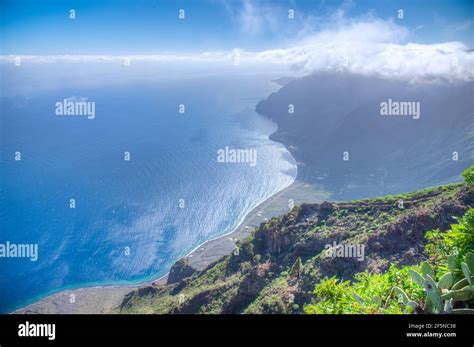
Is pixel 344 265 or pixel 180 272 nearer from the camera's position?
pixel 344 265

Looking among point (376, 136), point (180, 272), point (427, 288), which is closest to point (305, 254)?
point (180, 272)

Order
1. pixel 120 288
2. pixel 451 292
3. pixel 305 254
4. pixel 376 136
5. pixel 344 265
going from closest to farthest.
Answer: pixel 451 292, pixel 344 265, pixel 305 254, pixel 120 288, pixel 376 136

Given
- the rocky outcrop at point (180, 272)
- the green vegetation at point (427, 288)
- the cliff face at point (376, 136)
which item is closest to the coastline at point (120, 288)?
the rocky outcrop at point (180, 272)

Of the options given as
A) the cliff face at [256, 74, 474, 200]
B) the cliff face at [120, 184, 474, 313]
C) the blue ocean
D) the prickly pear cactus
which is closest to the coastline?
the blue ocean

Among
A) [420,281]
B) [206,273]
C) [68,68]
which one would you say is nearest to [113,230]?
[206,273]

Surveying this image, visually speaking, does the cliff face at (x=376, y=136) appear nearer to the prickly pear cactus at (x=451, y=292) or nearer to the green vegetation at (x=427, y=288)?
the green vegetation at (x=427, y=288)

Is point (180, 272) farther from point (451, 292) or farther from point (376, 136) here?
point (376, 136)
